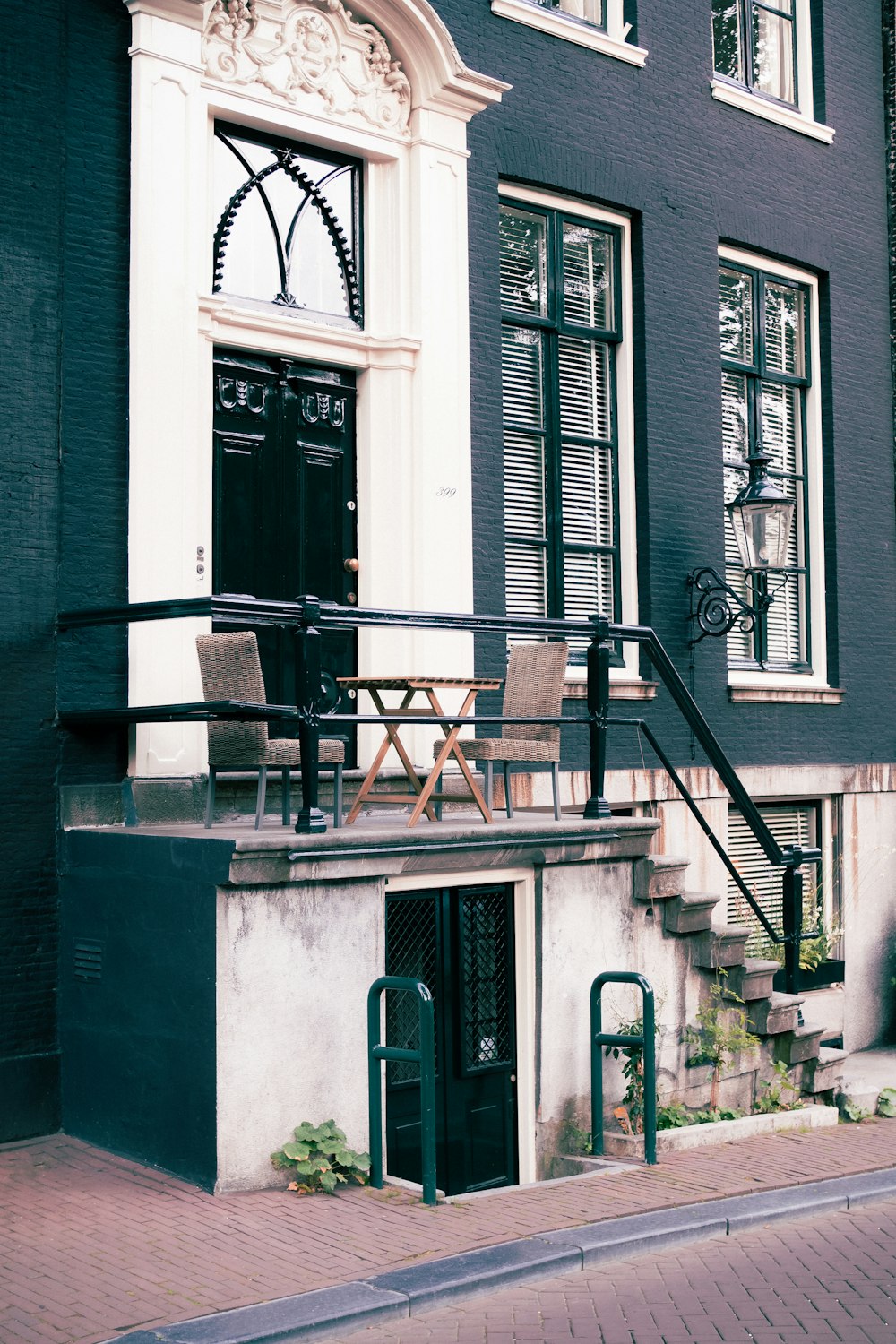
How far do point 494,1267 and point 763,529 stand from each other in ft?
20.7

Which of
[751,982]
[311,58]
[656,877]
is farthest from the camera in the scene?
[311,58]

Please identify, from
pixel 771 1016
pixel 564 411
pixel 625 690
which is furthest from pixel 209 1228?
pixel 564 411

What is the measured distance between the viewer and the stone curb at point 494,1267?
4.93 metres

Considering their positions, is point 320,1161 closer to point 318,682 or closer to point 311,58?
point 318,682

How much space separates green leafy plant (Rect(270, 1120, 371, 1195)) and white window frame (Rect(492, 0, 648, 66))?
24.1ft

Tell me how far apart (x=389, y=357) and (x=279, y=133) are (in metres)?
1.44

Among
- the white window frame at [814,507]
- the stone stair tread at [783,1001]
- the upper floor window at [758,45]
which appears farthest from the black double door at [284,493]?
the upper floor window at [758,45]

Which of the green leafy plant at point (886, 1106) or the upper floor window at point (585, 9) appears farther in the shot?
the upper floor window at point (585, 9)

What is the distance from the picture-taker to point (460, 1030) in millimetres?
7953

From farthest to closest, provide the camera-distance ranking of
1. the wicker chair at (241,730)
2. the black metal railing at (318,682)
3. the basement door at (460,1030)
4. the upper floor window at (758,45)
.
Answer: the upper floor window at (758,45) → the basement door at (460,1030) → the wicker chair at (241,730) → the black metal railing at (318,682)

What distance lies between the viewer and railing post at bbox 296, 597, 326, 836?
22.1ft

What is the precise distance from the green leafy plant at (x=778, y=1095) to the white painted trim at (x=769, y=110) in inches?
290

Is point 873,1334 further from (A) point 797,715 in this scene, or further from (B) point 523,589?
(A) point 797,715

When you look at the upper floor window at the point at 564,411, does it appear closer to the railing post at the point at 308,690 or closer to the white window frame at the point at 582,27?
the white window frame at the point at 582,27
